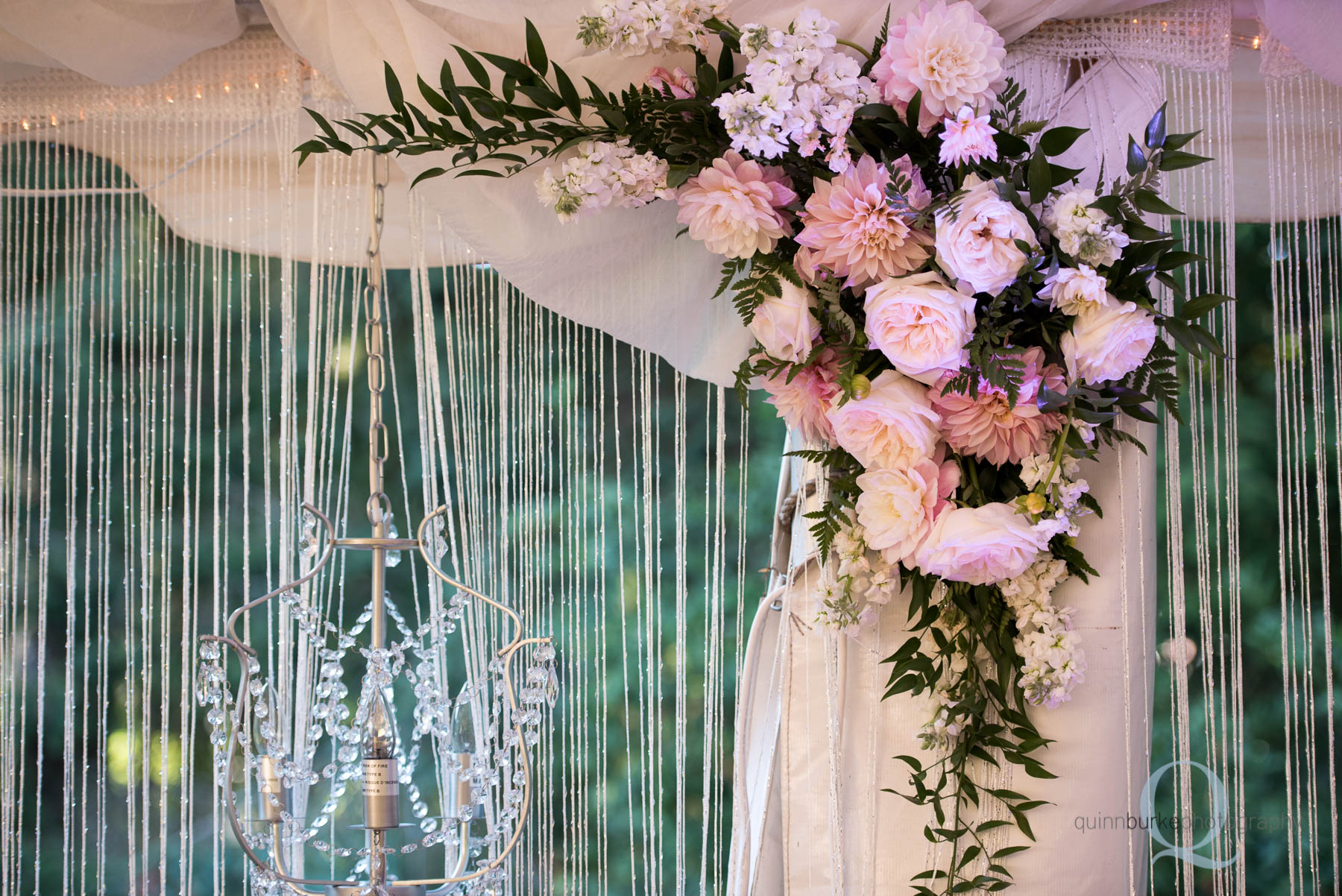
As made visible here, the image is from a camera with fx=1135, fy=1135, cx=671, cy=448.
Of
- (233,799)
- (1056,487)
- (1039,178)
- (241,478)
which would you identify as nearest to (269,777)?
(233,799)

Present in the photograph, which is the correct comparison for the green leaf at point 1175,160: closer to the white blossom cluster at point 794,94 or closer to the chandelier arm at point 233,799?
the white blossom cluster at point 794,94

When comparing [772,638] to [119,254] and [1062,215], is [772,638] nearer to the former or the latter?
[1062,215]

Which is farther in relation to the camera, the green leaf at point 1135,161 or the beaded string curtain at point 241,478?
the beaded string curtain at point 241,478

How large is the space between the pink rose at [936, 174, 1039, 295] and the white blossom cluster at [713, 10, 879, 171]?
143 mm

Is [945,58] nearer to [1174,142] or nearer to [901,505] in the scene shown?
[1174,142]

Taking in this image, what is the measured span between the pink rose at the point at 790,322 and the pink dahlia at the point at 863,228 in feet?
0.14

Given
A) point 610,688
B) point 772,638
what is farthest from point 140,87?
point 610,688

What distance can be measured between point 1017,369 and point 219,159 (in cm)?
122

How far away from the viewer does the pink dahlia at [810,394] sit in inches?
49.9

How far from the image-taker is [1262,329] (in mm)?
2807

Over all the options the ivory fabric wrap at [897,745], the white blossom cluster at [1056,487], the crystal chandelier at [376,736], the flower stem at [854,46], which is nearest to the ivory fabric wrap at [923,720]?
the ivory fabric wrap at [897,745]

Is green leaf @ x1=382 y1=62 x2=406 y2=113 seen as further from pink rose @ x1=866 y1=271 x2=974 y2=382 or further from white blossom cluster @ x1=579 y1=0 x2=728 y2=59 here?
pink rose @ x1=866 y1=271 x2=974 y2=382

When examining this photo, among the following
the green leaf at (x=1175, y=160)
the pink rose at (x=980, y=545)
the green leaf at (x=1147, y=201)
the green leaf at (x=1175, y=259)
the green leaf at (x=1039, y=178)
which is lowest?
the pink rose at (x=980, y=545)

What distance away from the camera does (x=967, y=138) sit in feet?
3.73
